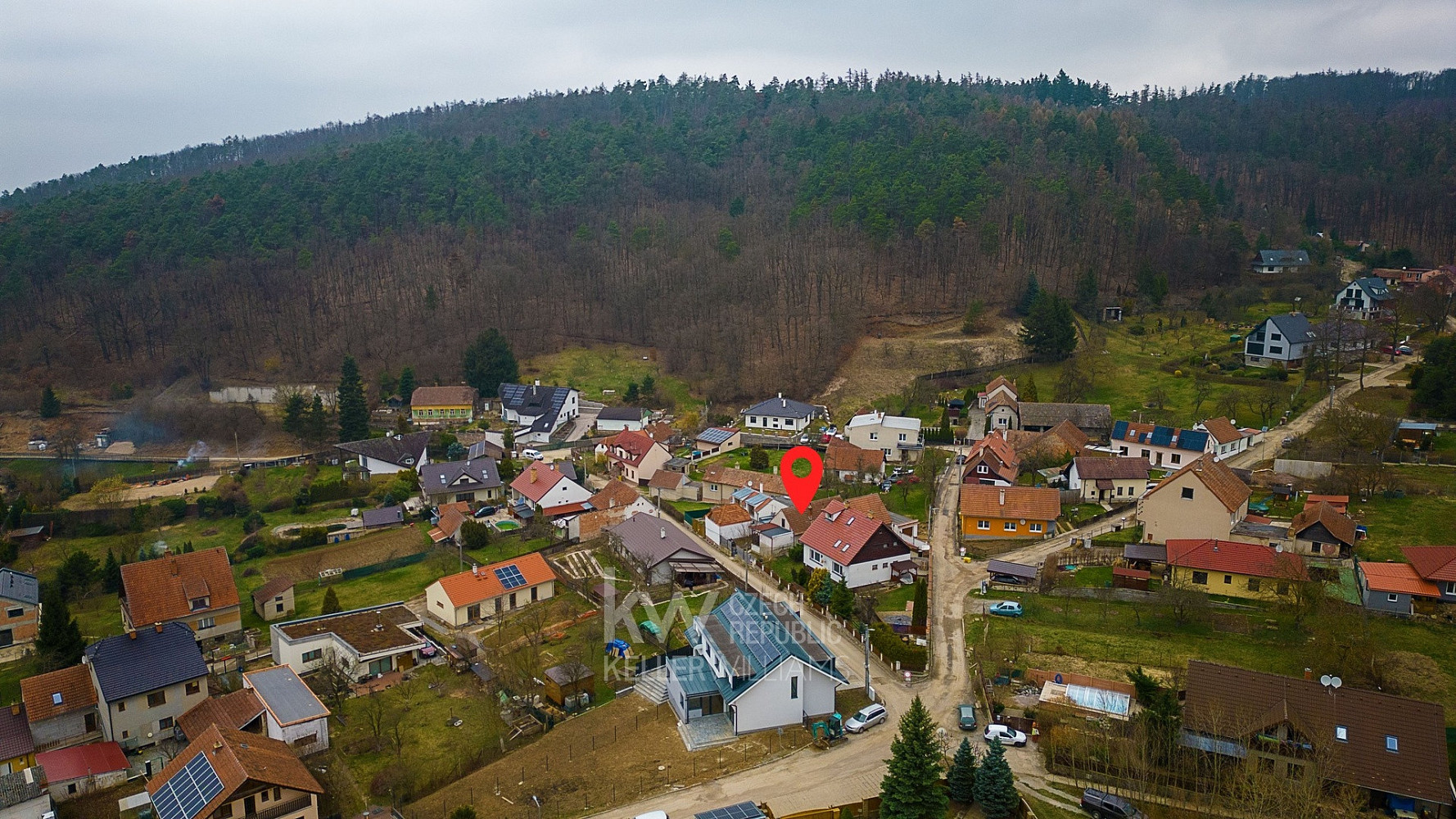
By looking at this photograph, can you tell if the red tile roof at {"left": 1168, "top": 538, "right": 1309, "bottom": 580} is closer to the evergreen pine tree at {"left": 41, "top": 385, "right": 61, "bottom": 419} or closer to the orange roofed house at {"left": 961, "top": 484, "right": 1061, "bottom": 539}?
the orange roofed house at {"left": 961, "top": 484, "right": 1061, "bottom": 539}

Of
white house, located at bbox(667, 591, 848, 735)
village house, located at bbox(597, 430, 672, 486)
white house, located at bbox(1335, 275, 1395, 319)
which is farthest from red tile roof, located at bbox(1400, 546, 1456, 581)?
white house, located at bbox(1335, 275, 1395, 319)

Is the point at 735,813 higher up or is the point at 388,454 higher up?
the point at 388,454

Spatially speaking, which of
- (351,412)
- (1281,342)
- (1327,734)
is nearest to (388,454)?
(351,412)

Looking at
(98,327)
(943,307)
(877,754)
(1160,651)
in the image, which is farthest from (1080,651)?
(98,327)

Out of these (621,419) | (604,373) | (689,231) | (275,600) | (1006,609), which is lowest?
(1006,609)

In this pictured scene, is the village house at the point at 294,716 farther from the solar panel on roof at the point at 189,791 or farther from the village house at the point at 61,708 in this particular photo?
the village house at the point at 61,708

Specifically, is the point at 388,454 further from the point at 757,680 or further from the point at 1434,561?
the point at 1434,561
